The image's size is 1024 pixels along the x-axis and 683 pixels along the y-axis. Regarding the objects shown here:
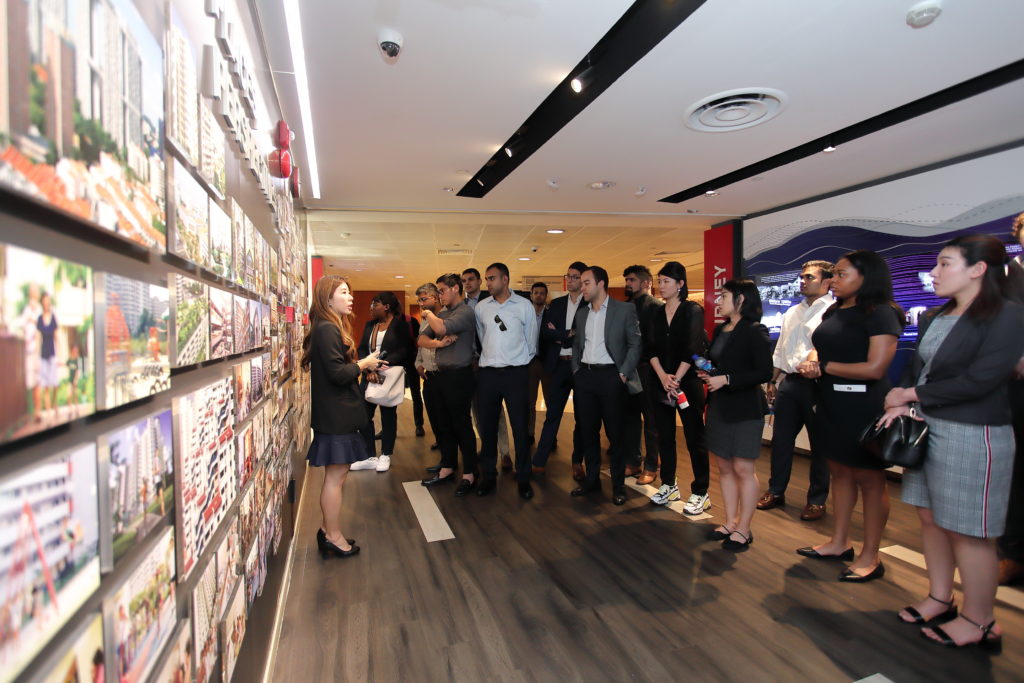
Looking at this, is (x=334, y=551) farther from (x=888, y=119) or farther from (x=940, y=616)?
(x=888, y=119)

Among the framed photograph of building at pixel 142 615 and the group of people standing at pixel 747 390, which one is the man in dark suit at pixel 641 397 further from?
the framed photograph of building at pixel 142 615

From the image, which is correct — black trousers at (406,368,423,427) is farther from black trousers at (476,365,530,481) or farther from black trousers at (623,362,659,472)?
black trousers at (623,362,659,472)

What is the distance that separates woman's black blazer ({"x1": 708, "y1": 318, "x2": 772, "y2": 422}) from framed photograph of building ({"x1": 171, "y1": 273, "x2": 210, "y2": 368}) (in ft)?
8.10

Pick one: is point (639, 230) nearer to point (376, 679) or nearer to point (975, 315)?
point (975, 315)

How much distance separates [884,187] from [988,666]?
412cm

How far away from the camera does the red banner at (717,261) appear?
635 cm

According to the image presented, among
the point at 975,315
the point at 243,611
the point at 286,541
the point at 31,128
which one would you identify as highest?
the point at 31,128

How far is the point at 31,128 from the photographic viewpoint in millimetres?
439

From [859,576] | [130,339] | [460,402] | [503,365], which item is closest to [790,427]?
[859,576]

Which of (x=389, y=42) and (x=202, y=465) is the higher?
(x=389, y=42)

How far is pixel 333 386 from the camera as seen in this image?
249 centimetres

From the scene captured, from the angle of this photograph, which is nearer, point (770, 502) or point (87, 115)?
point (87, 115)

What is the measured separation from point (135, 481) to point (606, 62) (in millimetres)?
2658

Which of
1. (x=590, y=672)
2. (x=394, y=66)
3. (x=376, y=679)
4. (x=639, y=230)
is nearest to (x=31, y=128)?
(x=376, y=679)
